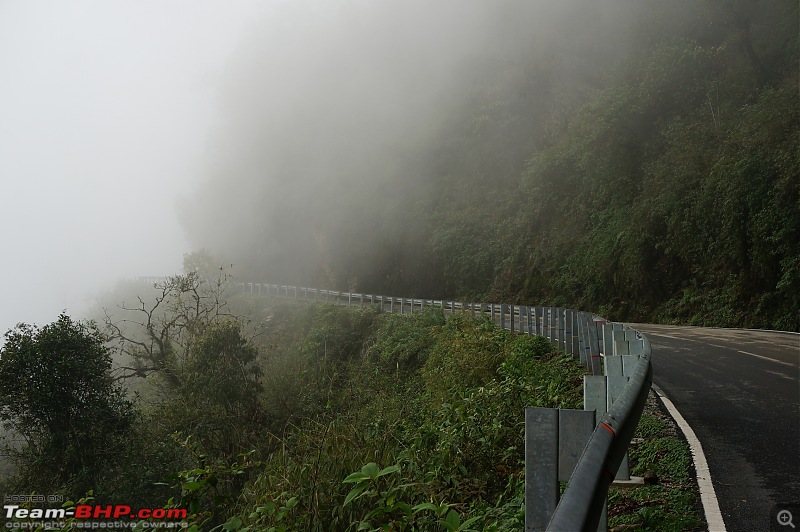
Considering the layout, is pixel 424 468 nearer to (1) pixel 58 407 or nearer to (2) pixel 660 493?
(2) pixel 660 493

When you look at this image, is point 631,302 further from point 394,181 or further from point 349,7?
point 349,7

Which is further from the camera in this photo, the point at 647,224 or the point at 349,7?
the point at 349,7

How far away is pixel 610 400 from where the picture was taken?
20.2ft

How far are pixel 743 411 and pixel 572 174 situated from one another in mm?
29555

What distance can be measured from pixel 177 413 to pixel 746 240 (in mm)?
22147

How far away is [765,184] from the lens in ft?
75.8

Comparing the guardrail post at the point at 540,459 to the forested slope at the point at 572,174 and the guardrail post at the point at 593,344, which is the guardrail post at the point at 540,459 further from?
the forested slope at the point at 572,174

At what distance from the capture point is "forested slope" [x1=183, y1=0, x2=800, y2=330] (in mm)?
24547

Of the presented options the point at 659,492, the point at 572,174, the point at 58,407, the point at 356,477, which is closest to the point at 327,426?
the point at 356,477

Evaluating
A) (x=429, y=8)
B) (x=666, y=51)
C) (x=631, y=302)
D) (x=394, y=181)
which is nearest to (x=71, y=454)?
(x=631, y=302)

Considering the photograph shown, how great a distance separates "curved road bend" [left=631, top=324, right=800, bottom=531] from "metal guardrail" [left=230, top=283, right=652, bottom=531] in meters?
1.15

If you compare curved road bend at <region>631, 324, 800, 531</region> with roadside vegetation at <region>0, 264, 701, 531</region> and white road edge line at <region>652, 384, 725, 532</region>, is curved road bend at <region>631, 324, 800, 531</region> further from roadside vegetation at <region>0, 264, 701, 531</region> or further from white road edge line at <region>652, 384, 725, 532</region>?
roadside vegetation at <region>0, 264, 701, 531</region>

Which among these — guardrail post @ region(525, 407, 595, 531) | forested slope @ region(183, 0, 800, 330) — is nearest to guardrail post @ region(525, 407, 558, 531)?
guardrail post @ region(525, 407, 595, 531)

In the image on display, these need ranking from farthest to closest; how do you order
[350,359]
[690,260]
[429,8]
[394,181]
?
[429,8] → [394,181] → [350,359] → [690,260]
